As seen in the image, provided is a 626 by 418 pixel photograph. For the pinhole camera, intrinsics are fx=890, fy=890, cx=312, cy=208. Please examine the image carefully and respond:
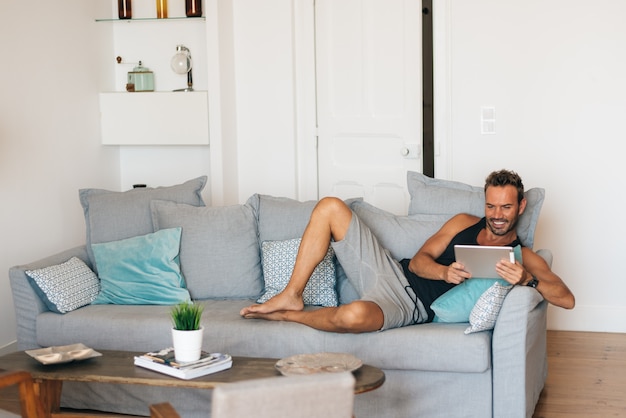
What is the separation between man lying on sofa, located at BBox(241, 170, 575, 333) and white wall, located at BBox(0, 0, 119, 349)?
5.21 feet

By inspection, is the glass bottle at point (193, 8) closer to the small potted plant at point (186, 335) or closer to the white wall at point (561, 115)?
the white wall at point (561, 115)

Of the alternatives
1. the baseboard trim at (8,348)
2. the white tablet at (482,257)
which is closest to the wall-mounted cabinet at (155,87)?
the baseboard trim at (8,348)

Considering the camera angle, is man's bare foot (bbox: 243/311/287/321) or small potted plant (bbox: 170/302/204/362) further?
man's bare foot (bbox: 243/311/287/321)

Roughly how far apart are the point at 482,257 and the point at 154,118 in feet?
8.75

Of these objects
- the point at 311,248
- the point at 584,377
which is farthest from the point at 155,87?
the point at 584,377

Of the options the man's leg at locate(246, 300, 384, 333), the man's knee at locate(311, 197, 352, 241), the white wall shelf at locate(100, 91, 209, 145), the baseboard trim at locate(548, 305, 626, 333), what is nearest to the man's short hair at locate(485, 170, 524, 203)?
the man's knee at locate(311, 197, 352, 241)

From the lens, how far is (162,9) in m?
5.44

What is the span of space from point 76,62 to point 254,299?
2.01 meters

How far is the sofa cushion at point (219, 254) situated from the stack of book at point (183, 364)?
985mm

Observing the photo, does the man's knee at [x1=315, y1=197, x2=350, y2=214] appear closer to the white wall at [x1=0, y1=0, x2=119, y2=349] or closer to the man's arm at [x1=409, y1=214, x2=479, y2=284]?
the man's arm at [x1=409, y1=214, x2=479, y2=284]

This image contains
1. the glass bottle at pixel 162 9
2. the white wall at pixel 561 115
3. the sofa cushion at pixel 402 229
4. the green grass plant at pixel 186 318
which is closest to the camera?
the green grass plant at pixel 186 318

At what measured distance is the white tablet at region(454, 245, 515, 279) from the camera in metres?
3.35

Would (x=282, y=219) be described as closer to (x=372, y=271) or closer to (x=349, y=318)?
(x=372, y=271)

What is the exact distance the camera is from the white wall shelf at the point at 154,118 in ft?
17.5
